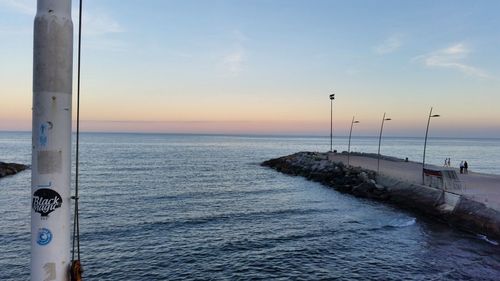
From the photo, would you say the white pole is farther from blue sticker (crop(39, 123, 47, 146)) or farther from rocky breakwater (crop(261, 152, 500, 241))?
rocky breakwater (crop(261, 152, 500, 241))

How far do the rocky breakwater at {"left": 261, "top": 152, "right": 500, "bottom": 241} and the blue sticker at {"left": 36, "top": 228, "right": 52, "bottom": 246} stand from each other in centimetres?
2209

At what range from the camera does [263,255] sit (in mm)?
17953

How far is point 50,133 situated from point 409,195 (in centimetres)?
3012

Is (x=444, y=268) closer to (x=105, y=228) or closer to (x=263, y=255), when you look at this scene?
(x=263, y=255)

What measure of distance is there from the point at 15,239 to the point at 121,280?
29.3 ft

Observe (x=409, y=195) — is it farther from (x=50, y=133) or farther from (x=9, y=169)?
(x=9, y=169)

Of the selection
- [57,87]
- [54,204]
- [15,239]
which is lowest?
[15,239]

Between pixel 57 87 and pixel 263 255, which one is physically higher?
pixel 57 87

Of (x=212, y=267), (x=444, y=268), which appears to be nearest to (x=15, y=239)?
(x=212, y=267)

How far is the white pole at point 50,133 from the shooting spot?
4.24 meters

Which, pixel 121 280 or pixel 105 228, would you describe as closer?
pixel 121 280

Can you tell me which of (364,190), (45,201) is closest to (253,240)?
(45,201)

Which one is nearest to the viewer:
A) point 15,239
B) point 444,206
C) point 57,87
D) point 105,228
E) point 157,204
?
point 57,87

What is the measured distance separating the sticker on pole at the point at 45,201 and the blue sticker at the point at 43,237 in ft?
0.58
